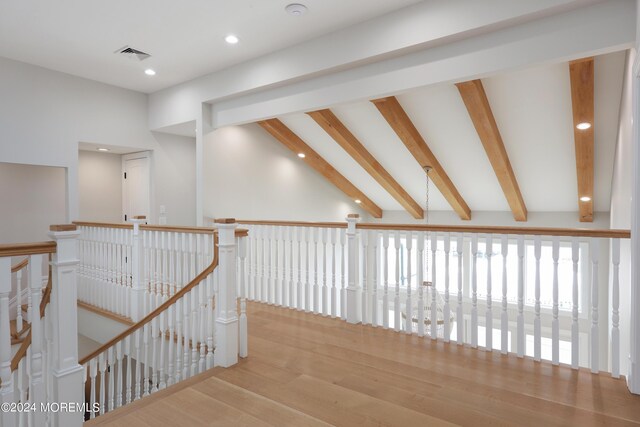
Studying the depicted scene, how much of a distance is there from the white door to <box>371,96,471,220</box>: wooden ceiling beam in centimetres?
420

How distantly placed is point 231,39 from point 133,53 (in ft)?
4.65

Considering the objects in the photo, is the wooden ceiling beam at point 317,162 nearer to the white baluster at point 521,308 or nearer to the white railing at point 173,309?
the white railing at point 173,309

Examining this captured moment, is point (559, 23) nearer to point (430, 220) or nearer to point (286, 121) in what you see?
point (286, 121)

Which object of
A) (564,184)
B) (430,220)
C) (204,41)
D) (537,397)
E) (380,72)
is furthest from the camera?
(430,220)

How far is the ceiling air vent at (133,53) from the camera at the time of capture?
15.6ft

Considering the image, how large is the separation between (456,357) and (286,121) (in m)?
5.03

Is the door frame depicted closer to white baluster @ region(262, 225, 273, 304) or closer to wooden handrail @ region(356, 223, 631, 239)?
white baluster @ region(262, 225, 273, 304)

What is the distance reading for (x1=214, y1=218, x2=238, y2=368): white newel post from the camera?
294cm

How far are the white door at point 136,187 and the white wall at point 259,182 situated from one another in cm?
143

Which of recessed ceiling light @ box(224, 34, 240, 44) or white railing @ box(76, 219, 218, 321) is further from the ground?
recessed ceiling light @ box(224, 34, 240, 44)

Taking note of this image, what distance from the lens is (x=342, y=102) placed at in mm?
4582

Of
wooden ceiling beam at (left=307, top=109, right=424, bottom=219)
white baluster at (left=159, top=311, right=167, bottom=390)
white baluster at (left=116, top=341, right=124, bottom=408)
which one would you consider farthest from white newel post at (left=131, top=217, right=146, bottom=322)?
wooden ceiling beam at (left=307, top=109, right=424, bottom=219)

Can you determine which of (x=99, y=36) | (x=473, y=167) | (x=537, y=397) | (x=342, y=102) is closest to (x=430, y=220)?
(x=473, y=167)

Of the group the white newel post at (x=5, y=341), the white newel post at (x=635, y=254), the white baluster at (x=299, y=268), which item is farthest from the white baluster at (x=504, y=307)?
the white newel post at (x=5, y=341)
